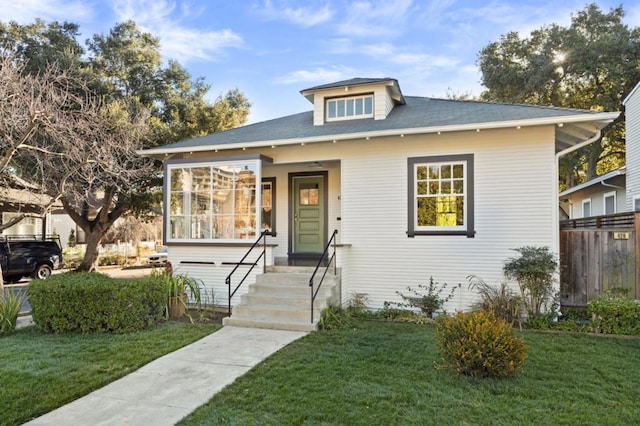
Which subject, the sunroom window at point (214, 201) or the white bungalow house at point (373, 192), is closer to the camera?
the white bungalow house at point (373, 192)

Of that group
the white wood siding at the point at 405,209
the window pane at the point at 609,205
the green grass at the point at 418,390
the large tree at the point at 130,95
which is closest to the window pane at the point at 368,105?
the white wood siding at the point at 405,209

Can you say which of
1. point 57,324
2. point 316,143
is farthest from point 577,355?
point 57,324

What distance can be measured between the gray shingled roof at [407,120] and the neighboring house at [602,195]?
7359mm

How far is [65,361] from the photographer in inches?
192

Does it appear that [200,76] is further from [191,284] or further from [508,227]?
[508,227]

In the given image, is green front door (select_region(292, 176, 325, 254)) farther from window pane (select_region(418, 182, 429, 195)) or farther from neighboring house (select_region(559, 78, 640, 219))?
neighboring house (select_region(559, 78, 640, 219))

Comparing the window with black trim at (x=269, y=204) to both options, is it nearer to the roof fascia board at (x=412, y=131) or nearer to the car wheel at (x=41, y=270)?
the roof fascia board at (x=412, y=131)

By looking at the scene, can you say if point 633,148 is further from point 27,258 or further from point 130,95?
point 27,258

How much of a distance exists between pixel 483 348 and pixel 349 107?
6.72 meters

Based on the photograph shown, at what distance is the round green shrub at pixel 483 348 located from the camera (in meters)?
4.09

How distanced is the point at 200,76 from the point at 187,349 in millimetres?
13879

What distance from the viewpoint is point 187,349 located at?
5461 mm

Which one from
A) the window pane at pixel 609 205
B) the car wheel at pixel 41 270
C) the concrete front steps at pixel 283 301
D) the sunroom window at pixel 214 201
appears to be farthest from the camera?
the car wheel at pixel 41 270

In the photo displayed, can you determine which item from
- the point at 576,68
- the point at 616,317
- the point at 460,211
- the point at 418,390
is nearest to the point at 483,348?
the point at 418,390
